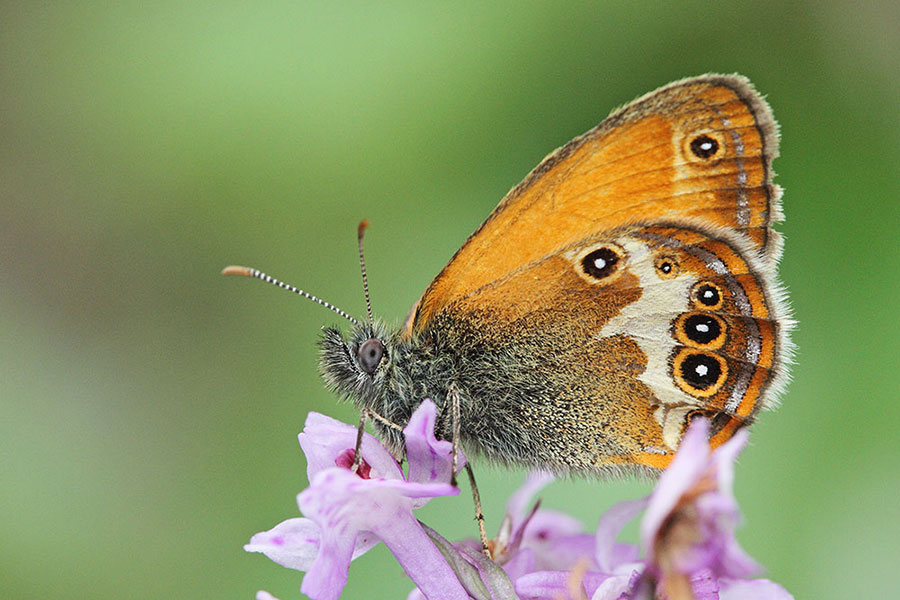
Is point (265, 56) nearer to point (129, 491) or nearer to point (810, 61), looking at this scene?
point (129, 491)

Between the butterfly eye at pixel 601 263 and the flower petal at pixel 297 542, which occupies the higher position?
the butterfly eye at pixel 601 263

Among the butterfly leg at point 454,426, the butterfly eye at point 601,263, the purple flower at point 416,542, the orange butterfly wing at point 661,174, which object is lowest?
the purple flower at point 416,542

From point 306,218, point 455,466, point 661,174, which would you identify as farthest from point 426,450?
point 306,218

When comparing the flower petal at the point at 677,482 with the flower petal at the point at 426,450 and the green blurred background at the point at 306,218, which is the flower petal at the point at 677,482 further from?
the green blurred background at the point at 306,218

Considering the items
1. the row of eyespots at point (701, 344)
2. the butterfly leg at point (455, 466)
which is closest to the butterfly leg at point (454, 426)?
the butterfly leg at point (455, 466)

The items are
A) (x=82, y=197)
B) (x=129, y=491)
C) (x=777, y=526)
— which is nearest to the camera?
(x=777, y=526)

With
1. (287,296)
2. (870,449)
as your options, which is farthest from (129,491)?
(870,449)

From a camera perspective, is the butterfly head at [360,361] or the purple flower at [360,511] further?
the butterfly head at [360,361]

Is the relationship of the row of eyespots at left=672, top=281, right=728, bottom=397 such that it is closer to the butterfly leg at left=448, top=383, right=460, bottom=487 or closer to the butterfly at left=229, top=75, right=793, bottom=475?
the butterfly at left=229, top=75, right=793, bottom=475

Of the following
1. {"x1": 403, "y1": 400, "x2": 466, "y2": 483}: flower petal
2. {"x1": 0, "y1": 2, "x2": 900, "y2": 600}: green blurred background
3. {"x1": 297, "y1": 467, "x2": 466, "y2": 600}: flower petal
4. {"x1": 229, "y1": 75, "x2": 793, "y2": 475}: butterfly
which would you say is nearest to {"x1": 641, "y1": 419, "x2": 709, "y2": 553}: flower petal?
{"x1": 297, "y1": 467, "x2": 466, "y2": 600}: flower petal
